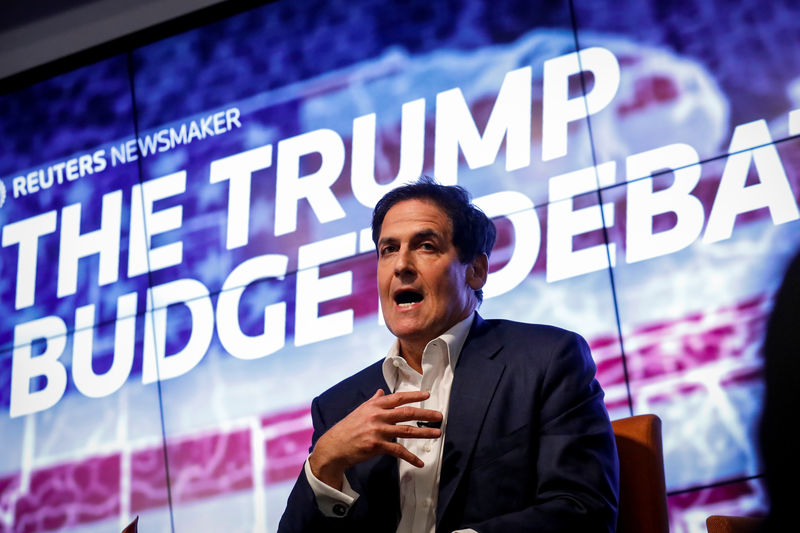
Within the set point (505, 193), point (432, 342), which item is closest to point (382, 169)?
point (505, 193)

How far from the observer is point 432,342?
7.51 feet

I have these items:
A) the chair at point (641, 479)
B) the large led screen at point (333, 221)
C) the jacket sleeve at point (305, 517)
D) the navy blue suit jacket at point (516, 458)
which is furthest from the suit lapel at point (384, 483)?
the large led screen at point (333, 221)

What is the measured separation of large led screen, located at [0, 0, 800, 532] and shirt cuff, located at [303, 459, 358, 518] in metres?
1.40

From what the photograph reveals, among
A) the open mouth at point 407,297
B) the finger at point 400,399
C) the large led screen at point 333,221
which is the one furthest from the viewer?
the large led screen at point 333,221

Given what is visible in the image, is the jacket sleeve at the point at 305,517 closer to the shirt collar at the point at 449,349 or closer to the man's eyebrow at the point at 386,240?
the shirt collar at the point at 449,349

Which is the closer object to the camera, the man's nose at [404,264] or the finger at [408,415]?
the finger at [408,415]

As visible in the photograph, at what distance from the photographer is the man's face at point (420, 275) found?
7.79 feet

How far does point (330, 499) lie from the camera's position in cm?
203

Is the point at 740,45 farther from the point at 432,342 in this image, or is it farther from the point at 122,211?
the point at 122,211

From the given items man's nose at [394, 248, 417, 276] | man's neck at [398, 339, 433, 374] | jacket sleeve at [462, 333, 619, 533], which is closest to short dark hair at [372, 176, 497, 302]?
man's nose at [394, 248, 417, 276]

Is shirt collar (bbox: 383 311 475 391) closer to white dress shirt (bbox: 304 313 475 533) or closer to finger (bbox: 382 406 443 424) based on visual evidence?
white dress shirt (bbox: 304 313 475 533)

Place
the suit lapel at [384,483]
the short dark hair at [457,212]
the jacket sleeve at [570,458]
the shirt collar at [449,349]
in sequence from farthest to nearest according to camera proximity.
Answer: the short dark hair at [457,212] → the shirt collar at [449,349] → the suit lapel at [384,483] → the jacket sleeve at [570,458]

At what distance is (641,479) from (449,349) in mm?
545

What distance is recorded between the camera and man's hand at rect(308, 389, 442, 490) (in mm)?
1919
